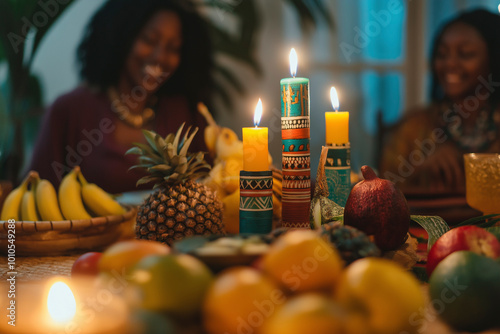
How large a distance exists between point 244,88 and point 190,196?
166 cm

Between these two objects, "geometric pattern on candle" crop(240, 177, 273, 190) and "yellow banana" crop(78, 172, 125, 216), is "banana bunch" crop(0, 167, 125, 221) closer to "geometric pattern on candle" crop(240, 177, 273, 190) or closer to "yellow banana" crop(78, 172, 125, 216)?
"yellow banana" crop(78, 172, 125, 216)

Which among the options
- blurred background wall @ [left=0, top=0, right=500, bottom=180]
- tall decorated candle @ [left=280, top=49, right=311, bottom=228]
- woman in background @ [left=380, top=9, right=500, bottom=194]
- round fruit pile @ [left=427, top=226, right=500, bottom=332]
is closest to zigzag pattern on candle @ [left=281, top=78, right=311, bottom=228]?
tall decorated candle @ [left=280, top=49, right=311, bottom=228]

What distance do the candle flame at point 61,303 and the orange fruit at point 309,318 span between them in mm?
180

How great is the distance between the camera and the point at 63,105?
2.07m

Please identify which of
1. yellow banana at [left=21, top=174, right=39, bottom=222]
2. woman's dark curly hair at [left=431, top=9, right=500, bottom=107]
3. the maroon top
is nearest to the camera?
yellow banana at [left=21, top=174, right=39, bottom=222]

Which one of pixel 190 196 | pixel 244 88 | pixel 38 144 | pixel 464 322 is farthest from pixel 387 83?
pixel 464 322

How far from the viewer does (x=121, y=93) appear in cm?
216

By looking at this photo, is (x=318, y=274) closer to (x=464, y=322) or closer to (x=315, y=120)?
(x=464, y=322)

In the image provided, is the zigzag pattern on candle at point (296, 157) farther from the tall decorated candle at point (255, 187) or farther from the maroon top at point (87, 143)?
the maroon top at point (87, 143)

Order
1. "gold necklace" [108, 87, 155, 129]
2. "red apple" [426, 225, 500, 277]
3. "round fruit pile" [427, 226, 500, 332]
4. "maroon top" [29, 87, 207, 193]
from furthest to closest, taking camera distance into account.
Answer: "gold necklace" [108, 87, 155, 129] → "maroon top" [29, 87, 207, 193] → "red apple" [426, 225, 500, 277] → "round fruit pile" [427, 226, 500, 332]

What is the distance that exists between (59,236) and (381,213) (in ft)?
1.92

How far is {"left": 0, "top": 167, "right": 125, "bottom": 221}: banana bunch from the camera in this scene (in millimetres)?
992

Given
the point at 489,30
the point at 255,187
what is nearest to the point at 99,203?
the point at 255,187

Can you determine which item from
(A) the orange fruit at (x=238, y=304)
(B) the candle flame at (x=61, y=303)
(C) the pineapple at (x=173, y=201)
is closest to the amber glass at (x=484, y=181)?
(C) the pineapple at (x=173, y=201)
